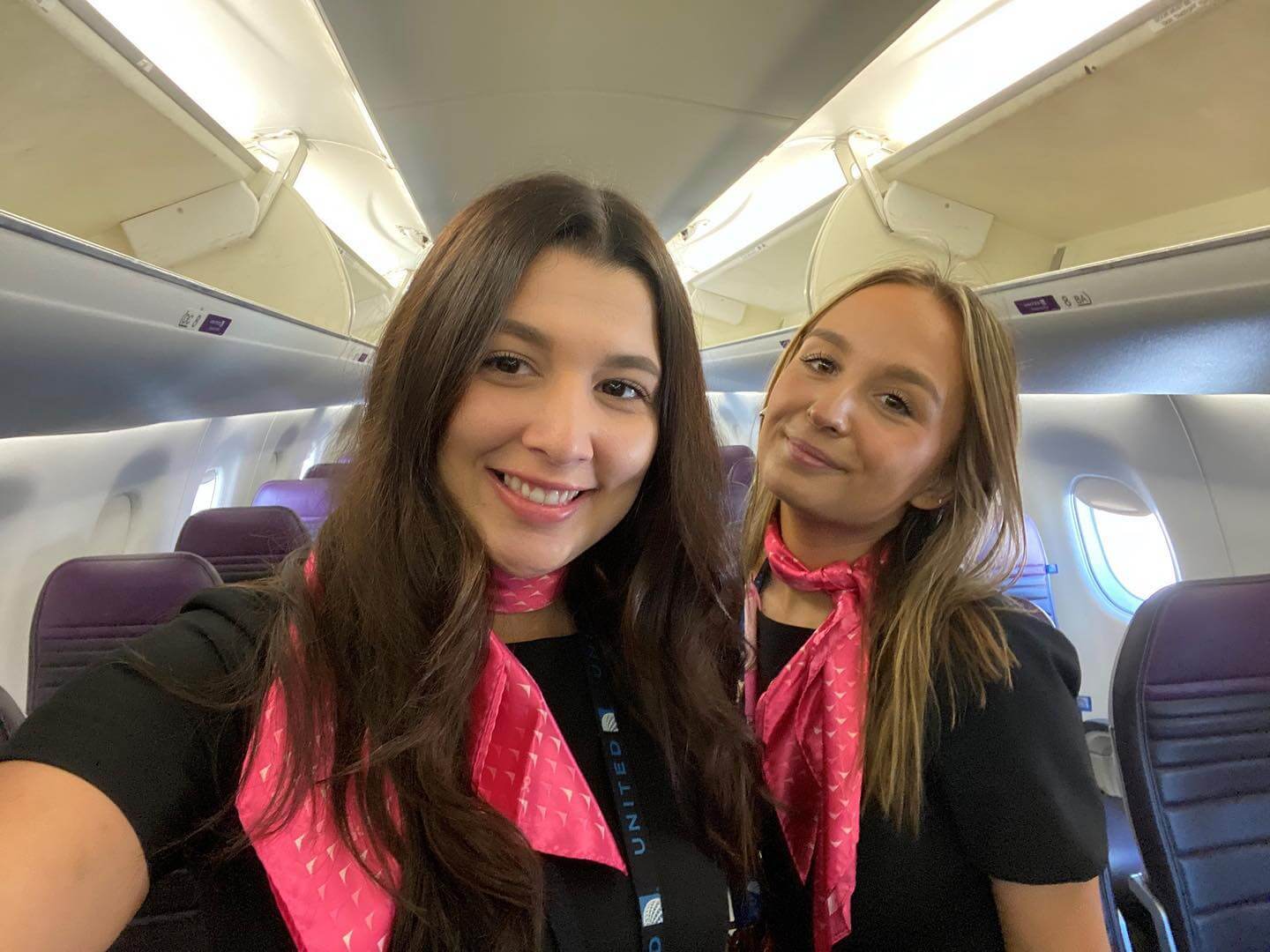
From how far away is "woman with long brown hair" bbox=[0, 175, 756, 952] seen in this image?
2.61ft

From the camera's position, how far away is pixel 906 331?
4.78 feet

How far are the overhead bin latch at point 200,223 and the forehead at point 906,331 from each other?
9.57 feet

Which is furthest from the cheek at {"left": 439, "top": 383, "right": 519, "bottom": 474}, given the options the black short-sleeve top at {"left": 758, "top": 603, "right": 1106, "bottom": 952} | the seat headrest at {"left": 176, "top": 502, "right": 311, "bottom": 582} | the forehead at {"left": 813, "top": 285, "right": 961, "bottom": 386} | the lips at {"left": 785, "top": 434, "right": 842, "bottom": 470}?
the seat headrest at {"left": 176, "top": 502, "right": 311, "bottom": 582}

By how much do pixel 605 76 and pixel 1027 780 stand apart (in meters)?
2.24

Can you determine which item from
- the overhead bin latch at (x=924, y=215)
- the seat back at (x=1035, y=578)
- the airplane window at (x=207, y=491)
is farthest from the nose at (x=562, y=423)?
the airplane window at (x=207, y=491)

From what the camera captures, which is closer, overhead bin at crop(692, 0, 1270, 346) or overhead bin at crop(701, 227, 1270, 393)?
overhead bin at crop(701, 227, 1270, 393)

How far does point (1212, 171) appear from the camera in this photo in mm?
2146

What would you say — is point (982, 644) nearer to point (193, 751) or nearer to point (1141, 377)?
point (193, 751)

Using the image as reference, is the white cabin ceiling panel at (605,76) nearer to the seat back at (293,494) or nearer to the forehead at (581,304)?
the forehead at (581,304)

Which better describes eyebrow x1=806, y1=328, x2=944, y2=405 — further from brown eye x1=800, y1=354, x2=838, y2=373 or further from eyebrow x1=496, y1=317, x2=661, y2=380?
eyebrow x1=496, y1=317, x2=661, y2=380

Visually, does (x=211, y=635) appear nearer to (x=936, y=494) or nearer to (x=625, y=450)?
(x=625, y=450)

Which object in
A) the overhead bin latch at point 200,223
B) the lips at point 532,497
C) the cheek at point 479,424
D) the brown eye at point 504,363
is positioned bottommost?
the lips at point 532,497

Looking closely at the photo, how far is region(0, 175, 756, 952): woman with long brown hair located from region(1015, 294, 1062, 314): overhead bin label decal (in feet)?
5.87

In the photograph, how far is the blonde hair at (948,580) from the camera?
4.18 feet
